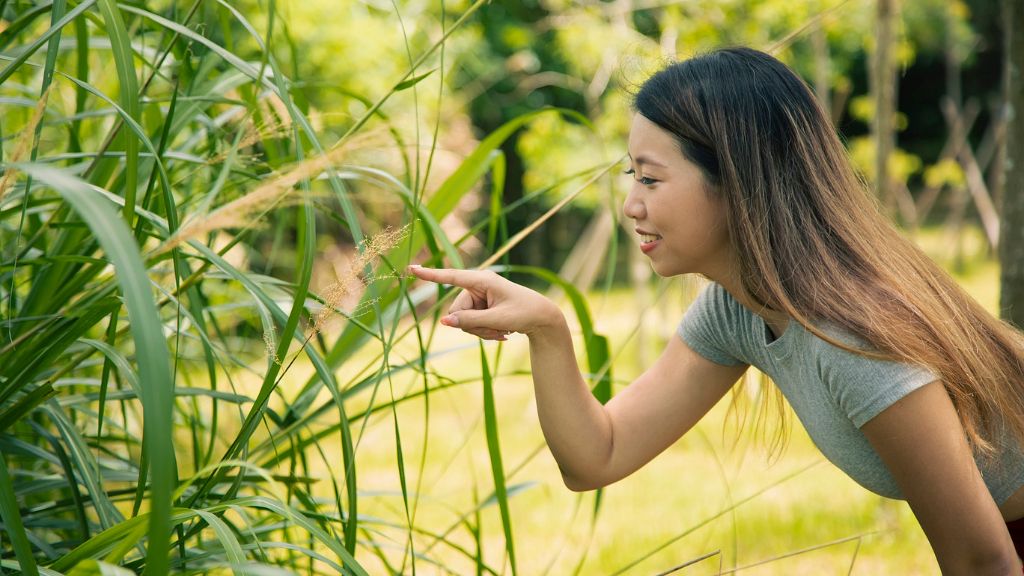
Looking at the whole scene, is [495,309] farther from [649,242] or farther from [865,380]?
[865,380]

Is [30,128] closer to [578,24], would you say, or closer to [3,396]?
[3,396]

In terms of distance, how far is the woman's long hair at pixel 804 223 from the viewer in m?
1.17

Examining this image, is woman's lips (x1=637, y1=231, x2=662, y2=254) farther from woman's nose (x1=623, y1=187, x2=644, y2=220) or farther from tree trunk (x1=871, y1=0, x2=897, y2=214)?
tree trunk (x1=871, y1=0, x2=897, y2=214)

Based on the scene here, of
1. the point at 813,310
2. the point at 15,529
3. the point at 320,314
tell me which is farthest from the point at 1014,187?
the point at 15,529

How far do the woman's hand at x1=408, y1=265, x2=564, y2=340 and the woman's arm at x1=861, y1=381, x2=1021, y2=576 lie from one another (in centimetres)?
41

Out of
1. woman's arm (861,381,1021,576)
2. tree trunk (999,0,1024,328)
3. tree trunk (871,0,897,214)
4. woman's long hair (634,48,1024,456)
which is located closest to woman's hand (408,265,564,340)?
woman's long hair (634,48,1024,456)

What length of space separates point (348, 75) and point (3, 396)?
5629 mm

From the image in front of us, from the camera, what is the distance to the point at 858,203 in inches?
49.6

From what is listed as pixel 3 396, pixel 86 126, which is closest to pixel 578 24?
pixel 86 126

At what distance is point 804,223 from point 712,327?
26 centimetres

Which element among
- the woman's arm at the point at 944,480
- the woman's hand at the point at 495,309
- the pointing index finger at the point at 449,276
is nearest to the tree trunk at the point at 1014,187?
the woman's arm at the point at 944,480

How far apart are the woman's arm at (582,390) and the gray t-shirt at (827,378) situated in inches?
2.1

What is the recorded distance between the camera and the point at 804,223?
1.22m

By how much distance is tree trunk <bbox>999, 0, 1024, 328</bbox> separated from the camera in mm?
1822
